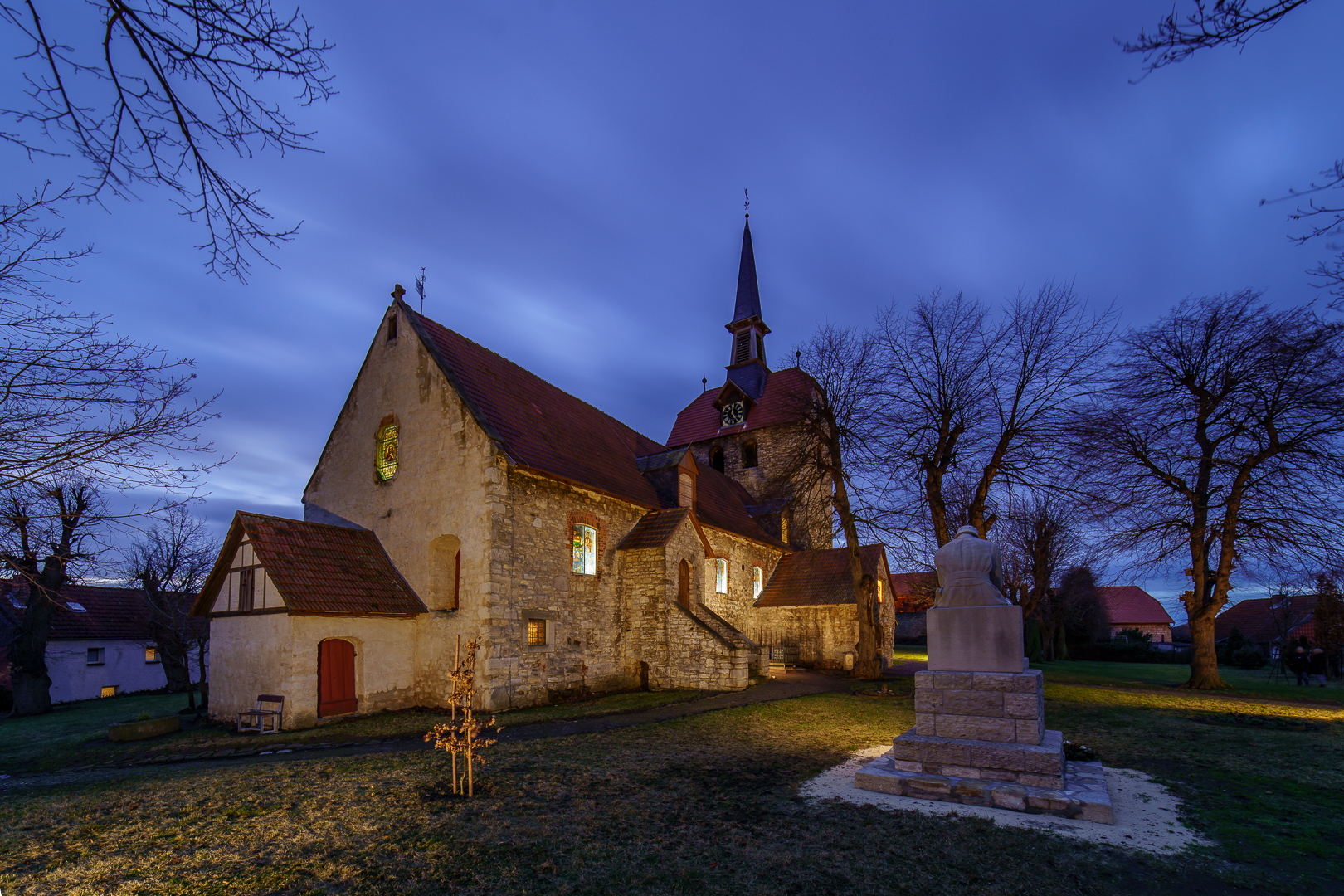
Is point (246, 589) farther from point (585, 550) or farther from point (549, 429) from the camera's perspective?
point (549, 429)

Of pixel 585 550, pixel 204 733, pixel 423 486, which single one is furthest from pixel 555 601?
pixel 204 733

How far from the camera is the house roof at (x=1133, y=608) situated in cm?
5031

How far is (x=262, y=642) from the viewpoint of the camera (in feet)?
42.2

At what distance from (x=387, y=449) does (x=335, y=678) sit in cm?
603

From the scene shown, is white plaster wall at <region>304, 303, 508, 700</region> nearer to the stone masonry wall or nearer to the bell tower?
the stone masonry wall

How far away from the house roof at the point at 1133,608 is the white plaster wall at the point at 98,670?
207ft

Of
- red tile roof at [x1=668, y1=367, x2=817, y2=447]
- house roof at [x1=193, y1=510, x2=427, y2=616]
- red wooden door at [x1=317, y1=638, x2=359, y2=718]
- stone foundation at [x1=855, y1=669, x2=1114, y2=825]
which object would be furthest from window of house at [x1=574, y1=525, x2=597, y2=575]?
red tile roof at [x1=668, y1=367, x2=817, y2=447]

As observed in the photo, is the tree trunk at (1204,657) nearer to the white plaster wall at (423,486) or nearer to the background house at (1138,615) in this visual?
the white plaster wall at (423,486)

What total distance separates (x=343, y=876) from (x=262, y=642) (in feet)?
34.6

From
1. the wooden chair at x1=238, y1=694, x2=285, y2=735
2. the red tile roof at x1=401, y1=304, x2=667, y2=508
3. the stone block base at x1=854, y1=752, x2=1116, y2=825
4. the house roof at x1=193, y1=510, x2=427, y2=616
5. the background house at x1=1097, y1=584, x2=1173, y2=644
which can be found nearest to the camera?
the stone block base at x1=854, y1=752, x2=1116, y2=825

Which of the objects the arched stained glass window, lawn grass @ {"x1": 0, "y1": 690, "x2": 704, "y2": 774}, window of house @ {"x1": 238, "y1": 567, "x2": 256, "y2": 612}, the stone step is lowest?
lawn grass @ {"x1": 0, "y1": 690, "x2": 704, "y2": 774}

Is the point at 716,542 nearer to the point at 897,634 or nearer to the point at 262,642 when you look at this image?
the point at 262,642

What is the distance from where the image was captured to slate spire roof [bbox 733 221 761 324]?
35.9m

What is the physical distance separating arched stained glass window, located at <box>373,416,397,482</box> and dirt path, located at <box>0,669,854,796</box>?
7.34m
